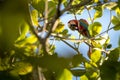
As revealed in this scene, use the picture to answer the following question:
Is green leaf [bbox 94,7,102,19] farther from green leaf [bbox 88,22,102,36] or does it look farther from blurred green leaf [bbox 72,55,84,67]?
blurred green leaf [bbox 72,55,84,67]

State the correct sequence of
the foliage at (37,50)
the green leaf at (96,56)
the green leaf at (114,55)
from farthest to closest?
the green leaf at (96,56), the green leaf at (114,55), the foliage at (37,50)

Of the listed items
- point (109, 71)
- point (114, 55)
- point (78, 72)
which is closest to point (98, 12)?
point (78, 72)

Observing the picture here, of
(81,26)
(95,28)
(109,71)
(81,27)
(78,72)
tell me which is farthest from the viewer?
(81,26)

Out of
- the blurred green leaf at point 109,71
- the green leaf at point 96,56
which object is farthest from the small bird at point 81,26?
the blurred green leaf at point 109,71

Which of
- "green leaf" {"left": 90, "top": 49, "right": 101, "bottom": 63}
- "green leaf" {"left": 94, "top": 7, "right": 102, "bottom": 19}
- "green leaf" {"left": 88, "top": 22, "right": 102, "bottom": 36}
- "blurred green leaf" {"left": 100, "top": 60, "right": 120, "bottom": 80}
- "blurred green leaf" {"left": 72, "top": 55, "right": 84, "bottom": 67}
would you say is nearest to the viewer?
"blurred green leaf" {"left": 72, "top": 55, "right": 84, "bottom": 67}

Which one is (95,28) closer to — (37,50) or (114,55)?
(114,55)

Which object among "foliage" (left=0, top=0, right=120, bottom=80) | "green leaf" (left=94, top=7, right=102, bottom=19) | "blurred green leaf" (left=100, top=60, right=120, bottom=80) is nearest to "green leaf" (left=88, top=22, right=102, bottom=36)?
"foliage" (left=0, top=0, right=120, bottom=80)

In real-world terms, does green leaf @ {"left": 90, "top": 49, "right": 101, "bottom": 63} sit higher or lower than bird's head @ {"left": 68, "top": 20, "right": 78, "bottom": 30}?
lower

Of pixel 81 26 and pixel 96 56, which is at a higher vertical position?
pixel 81 26

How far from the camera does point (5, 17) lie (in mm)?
505

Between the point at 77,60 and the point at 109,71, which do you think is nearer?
the point at 77,60

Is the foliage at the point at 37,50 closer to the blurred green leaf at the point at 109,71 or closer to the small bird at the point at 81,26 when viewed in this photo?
the blurred green leaf at the point at 109,71

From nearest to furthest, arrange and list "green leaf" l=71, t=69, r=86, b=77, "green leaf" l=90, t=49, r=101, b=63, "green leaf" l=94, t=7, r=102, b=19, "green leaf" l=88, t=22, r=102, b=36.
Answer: "green leaf" l=71, t=69, r=86, b=77 → "green leaf" l=90, t=49, r=101, b=63 → "green leaf" l=88, t=22, r=102, b=36 → "green leaf" l=94, t=7, r=102, b=19

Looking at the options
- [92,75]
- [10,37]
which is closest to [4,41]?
[10,37]
